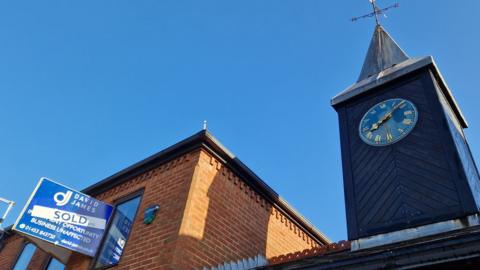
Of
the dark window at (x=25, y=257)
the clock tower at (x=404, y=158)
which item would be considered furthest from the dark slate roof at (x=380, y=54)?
the dark window at (x=25, y=257)

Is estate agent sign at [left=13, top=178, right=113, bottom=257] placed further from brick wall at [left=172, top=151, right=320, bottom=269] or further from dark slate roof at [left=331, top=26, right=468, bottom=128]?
dark slate roof at [left=331, top=26, right=468, bottom=128]

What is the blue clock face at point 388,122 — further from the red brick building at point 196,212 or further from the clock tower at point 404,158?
the red brick building at point 196,212

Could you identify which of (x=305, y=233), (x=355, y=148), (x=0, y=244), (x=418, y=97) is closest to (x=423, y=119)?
(x=418, y=97)

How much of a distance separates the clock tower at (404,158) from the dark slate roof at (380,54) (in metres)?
0.32

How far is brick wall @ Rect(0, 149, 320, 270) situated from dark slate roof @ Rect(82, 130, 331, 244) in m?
0.13

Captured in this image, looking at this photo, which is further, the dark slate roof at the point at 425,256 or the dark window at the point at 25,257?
the dark window at the point at 25,257

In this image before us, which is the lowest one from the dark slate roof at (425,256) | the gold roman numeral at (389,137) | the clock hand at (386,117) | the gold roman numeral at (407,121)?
the dark slate roof at (425,256)

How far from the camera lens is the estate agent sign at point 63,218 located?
7.38 metres

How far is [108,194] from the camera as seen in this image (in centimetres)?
959

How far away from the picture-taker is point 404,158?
6.52 meters

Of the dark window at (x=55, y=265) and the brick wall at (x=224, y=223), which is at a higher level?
the brick wall at (x=224, y=223)

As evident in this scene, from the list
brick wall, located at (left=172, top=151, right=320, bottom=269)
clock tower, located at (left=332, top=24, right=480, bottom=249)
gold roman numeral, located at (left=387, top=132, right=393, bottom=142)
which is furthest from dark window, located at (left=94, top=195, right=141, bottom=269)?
gold roman numeral, located at (left=387, top=132, right=393, bottom=142)

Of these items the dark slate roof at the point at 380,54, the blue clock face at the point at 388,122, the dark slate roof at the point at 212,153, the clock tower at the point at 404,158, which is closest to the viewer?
the clock tower at the point at 404,158

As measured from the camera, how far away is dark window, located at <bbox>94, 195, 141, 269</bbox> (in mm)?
7957
